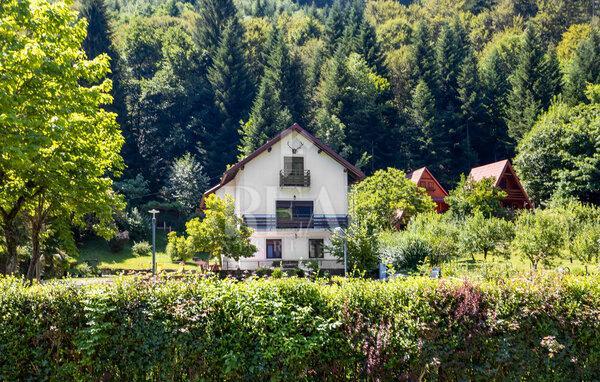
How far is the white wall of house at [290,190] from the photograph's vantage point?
36.3m

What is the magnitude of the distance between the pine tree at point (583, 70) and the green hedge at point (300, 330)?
56.6 m

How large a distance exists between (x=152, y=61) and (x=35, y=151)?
6535cm

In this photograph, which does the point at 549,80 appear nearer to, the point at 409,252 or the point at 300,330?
the point at 409,252

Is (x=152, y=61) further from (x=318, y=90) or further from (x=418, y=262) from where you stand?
(x=418, y=262)

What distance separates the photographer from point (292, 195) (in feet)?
120

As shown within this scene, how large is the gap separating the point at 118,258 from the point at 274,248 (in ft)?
44.0

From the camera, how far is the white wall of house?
119 ft

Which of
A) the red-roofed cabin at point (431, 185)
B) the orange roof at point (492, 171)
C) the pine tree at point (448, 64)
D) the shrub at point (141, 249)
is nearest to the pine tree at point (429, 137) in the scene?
the pine tree at point (448, 64)

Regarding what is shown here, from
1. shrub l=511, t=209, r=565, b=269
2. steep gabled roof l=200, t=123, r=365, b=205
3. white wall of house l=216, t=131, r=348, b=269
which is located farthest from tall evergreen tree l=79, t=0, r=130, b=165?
shrub l=511, t=209, r=565, b=269

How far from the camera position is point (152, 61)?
75.4m

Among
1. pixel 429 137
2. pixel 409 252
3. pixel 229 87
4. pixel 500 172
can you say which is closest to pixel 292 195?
pixel 409 252

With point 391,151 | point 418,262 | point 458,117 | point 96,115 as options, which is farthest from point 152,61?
point 96,115

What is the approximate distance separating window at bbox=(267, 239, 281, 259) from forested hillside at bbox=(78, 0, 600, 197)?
20.9 metres

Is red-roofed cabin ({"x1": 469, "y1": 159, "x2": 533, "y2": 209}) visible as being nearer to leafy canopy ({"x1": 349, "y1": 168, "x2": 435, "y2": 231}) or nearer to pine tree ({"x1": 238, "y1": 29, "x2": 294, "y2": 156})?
leafy canopy ({"x1": 349, "y1": 168, "x2": 435, "y2": 231})
